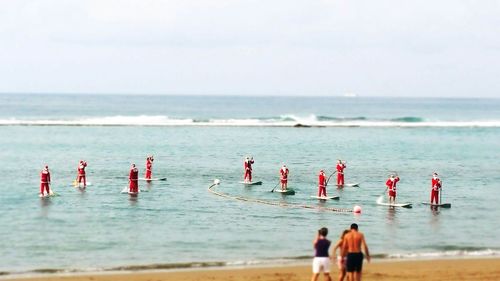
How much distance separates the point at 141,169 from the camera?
5516cm

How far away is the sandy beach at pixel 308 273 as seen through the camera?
21656mm

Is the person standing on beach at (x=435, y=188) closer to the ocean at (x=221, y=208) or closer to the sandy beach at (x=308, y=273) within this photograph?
the ocean at (x=221, y=208)

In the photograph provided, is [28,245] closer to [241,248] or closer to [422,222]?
[241,248]

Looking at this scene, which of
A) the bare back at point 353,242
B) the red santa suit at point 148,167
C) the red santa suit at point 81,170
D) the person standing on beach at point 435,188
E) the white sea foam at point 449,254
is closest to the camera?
the bare back at point 353,242

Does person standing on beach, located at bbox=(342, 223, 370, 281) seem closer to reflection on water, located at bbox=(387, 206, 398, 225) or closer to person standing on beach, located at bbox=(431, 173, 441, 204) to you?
reflection on water, located at bbox=(387, 206, 398, 225)

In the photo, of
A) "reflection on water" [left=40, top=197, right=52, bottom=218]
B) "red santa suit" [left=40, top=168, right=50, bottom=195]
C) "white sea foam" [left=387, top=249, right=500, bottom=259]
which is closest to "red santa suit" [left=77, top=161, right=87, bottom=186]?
"red santa suit" [left=40, top=168, right=50, bottom=195]

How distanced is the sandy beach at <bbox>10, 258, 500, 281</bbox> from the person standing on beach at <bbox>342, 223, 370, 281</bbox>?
2106 mm

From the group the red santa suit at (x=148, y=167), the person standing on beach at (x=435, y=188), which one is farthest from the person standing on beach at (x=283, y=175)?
the red santa suit at (x=148, y=167)

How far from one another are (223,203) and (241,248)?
11118 mm

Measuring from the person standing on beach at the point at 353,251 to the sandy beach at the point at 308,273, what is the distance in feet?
6.91

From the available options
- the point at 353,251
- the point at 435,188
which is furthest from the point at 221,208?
the point at 353,251

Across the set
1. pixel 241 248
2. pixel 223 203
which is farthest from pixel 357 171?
pixel 241 248

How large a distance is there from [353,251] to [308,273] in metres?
3.33

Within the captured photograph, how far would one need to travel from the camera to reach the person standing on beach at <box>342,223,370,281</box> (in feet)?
62.8
